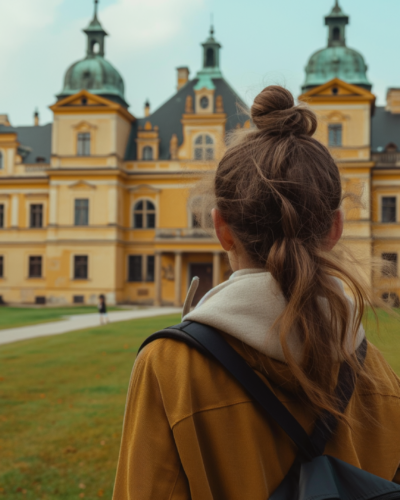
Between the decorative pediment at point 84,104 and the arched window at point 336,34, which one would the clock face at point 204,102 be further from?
the arched window at point 336,34

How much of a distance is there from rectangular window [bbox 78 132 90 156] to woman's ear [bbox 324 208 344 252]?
35544mm

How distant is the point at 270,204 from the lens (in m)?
1.52

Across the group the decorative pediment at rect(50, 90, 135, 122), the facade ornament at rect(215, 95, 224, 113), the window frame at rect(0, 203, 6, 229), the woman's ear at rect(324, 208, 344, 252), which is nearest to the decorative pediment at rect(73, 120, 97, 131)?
the decorative pediment at rect(50, 90, 135, 122)

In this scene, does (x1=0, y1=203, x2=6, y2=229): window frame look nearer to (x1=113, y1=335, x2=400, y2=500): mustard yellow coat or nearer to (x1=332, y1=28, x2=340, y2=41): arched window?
(x1=332, y1=28, x2=340, y2=41): arched window

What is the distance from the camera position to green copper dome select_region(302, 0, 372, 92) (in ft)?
116

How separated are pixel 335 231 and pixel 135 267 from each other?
35565 millimetres

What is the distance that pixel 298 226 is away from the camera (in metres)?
1.50

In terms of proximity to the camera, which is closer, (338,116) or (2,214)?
(338,116)

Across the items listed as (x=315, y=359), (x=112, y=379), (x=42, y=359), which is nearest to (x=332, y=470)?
(x=315, y=359)

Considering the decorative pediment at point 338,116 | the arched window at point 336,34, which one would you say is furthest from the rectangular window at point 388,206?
the arched window at point 336,34

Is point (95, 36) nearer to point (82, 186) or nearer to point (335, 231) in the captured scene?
point (82, 186)

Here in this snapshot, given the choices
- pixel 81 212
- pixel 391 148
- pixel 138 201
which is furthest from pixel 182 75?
pixel 391 148

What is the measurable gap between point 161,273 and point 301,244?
3373 centimetres

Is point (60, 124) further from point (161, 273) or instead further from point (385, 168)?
point (385, 168)
